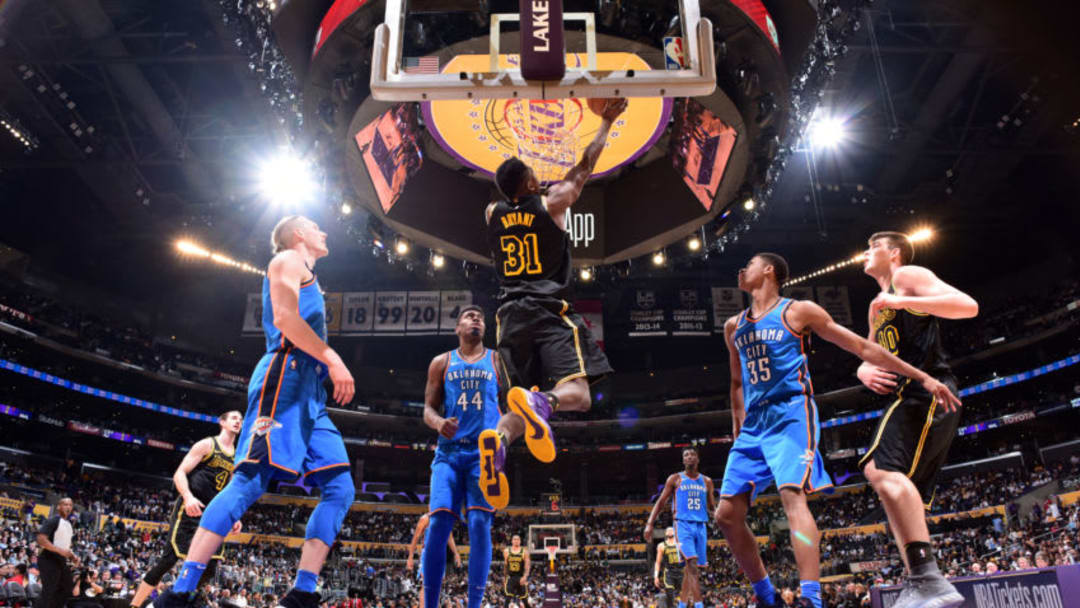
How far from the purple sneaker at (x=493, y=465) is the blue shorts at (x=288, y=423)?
84 centimetres

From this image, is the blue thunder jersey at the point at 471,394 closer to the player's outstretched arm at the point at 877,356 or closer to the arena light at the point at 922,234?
the player's outstretched arm at the point at 877,356

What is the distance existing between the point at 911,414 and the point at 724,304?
89.6ft

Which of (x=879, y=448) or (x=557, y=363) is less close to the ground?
(x=557, y=363)

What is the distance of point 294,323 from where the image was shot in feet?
13.6

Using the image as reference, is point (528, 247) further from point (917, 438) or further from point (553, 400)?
point (917, 438)

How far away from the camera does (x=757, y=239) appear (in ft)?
98.8

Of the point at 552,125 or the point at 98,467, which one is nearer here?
the point at 552,125

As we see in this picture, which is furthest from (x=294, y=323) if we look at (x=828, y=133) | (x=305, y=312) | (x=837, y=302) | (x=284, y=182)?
(x=837, y=302)

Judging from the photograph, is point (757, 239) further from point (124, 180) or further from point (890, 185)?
point (124, 180)

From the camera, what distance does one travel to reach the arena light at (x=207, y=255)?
28.6 metres

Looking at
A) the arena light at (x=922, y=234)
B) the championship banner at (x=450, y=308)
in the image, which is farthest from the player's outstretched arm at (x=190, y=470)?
the arena light at (x=922, y=234)

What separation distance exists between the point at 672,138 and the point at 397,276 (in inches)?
935

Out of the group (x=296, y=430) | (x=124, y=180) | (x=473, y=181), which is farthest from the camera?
(x=124, y=180)

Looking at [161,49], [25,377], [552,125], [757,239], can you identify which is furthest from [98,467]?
[757,239]
